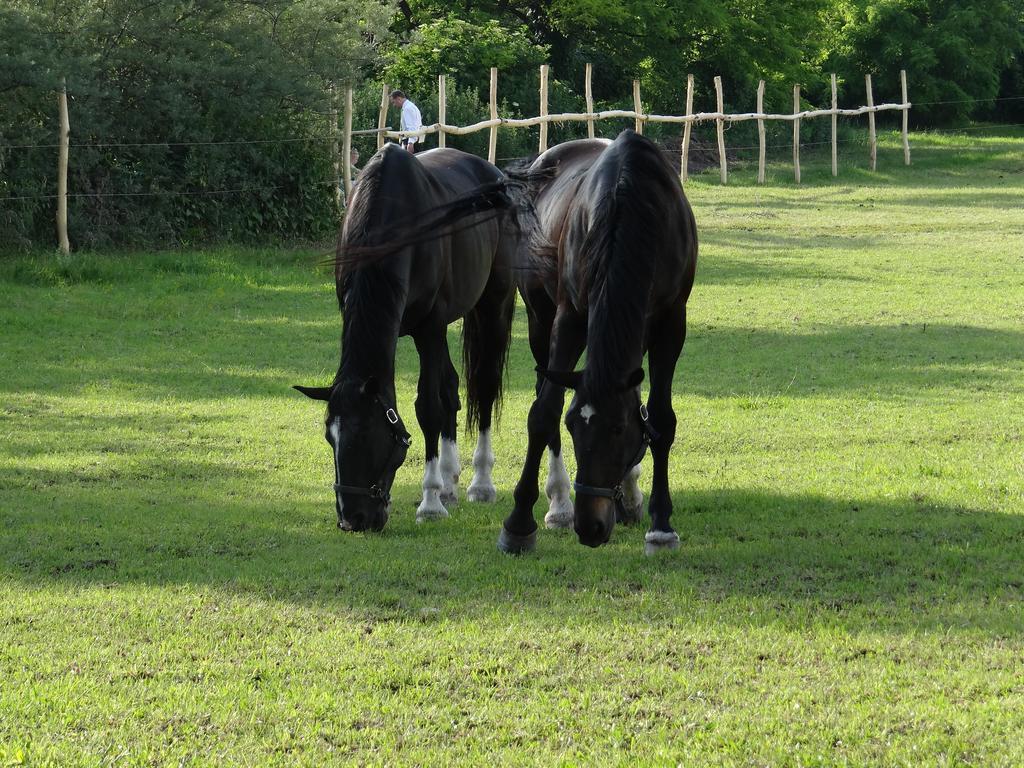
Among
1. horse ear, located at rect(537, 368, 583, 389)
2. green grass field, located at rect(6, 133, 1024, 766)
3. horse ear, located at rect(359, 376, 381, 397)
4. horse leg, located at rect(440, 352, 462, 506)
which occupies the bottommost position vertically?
green grass field, located at rect(6, 133, 1024, 766)

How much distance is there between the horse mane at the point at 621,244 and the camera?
17.5ft

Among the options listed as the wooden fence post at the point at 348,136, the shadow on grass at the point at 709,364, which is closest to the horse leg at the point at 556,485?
the shadow on grass at the point at 709,364

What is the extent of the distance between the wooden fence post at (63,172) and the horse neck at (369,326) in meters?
11.4

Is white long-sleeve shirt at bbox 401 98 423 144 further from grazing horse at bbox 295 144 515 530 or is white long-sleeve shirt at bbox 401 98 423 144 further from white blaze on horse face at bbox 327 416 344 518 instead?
white blaze on horse face at bbox 327 416 344 518

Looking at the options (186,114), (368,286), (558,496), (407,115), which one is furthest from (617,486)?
(407,115)

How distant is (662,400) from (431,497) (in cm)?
149

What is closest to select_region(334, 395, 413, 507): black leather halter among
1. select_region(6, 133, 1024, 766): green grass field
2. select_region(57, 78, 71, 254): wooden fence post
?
select_region(6, 133, 1024, 766): green grass field

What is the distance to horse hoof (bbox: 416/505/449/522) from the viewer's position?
6922mm

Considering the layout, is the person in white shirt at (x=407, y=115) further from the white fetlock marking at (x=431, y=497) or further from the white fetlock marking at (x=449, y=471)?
the white fetlock marking at (x=431, y=497)

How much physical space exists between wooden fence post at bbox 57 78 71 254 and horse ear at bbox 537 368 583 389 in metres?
12.5

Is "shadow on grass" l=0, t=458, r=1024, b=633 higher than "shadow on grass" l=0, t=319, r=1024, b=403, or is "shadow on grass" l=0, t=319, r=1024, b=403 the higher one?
"shadow on grass" l=0, t=319, r=1024, b=403

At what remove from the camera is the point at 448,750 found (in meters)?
3.76

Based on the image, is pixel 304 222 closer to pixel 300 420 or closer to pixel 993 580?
pixel 300 420

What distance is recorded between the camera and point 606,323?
5.36 metres
